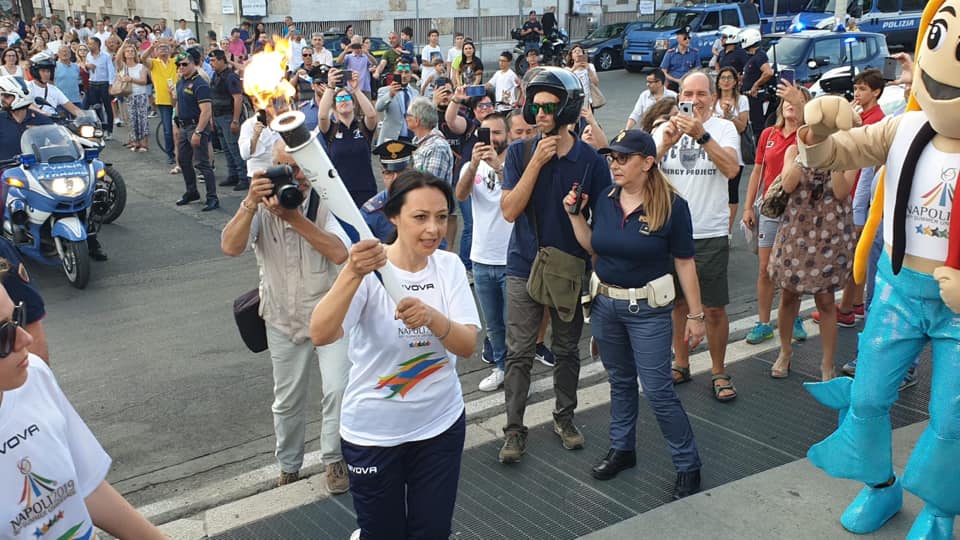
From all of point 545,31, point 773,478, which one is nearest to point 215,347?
point 773,478

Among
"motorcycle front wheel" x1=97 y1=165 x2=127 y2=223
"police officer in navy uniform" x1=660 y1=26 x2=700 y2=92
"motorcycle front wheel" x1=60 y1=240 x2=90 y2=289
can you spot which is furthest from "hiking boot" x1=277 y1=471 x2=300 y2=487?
"police officer in navy uniform" x1=660 y1=26 x2=700 y2=92

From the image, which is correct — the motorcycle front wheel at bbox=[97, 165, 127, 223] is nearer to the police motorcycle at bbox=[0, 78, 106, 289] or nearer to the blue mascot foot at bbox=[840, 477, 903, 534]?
the police motorcycle at bbox=[0, 78, 106, 289]

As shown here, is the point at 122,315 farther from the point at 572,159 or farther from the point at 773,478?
the point at 773,478

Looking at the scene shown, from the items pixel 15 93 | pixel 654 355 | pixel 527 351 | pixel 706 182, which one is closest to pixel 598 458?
pixel 527 351

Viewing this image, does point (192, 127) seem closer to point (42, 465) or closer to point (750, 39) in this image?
point (750, 39)

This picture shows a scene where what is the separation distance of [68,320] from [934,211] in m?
6.87

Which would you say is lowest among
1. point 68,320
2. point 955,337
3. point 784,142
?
point 68,320

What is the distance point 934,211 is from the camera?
3779 millimetres

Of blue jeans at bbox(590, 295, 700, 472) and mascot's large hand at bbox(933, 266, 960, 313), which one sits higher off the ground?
mascot's large hand at bbox(933, 266, 960, 313)

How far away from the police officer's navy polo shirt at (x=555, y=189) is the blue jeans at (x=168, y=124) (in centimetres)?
1101

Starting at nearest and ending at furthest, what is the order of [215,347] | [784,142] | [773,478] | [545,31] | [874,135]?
[874,135] < [773,478] < [784,142] < [215,347] < [545,31]

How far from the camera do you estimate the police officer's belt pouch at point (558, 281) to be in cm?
495

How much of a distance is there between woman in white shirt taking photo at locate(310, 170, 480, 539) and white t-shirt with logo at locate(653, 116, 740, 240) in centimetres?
273

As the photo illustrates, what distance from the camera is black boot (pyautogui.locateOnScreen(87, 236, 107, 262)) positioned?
9.82m
